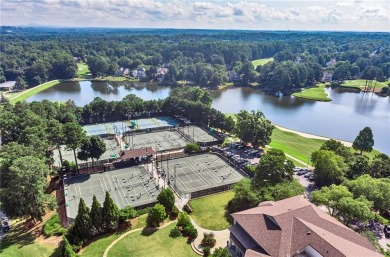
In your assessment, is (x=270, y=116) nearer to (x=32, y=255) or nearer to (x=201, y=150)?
(x=201, y=150)

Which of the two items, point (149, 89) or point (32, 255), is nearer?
point (32, 255)

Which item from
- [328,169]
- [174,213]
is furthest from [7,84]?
[328,169]

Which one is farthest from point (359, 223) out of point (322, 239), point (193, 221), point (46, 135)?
point (46, 135)

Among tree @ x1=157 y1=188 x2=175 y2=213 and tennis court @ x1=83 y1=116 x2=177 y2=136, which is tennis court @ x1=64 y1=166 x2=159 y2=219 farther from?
tennis court @ x1=83 y1=116 x2=177 y2=136

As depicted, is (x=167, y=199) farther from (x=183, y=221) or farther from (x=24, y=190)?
(x=24, y=190)

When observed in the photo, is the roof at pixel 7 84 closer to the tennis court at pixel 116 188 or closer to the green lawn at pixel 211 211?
the tennis court at pixel 116 188

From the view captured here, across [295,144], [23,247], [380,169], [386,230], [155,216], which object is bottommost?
[295,144]

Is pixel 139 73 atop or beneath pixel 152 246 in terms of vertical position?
beneath
